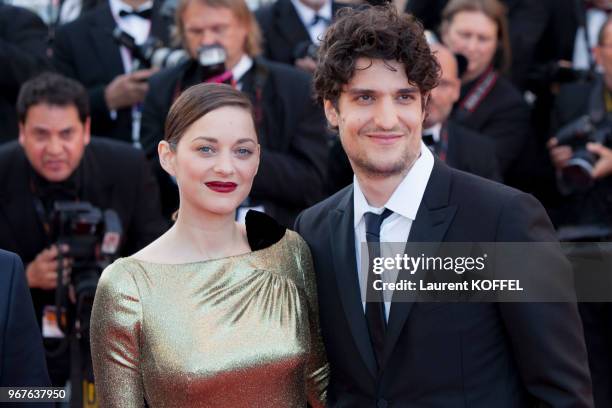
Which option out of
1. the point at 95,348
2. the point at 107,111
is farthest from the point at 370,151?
the point at 107,111

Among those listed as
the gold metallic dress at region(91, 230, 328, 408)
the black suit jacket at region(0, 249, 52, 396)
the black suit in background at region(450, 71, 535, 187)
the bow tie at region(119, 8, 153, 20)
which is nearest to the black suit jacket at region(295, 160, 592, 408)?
the gold metallic dress at region(91, 230, 328, 408)

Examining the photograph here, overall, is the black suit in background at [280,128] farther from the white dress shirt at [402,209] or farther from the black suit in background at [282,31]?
the white dress shirt at [402,209]

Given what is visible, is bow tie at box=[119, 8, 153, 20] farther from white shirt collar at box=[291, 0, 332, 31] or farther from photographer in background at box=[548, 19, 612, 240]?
photographer in background at box=[548, 19, 612, 240]

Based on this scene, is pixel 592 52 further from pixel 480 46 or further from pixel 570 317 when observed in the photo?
pixel 570 317

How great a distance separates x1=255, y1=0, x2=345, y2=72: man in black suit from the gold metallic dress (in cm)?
321

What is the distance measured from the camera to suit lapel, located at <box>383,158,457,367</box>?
3.18m

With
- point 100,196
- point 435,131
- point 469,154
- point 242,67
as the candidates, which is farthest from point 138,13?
point 469,154

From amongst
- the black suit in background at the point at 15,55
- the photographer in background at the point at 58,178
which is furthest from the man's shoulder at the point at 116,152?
the black suit in background at the point at 15,55

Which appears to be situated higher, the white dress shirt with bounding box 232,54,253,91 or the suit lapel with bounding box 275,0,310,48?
the suit lapel with bounding box 275,0,310,48

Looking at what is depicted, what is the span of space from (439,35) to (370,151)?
3.77 meters

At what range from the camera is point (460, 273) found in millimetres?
3189

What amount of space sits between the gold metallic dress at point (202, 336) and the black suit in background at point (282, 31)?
322cm

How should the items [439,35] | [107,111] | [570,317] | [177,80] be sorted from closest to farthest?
1. [570,317]
2. [177,80]
3. [107,111]
4. [439,35]

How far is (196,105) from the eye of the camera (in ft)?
11.1
